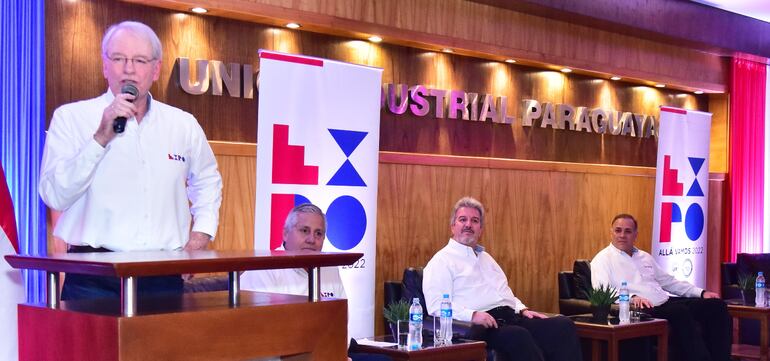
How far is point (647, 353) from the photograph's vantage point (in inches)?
246

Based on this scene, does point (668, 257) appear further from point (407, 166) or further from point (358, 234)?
point (358, 234)

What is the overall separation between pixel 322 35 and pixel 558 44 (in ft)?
7.01

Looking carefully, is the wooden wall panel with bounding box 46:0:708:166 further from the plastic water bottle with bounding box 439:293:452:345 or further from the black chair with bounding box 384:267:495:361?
the plastic water bottle with bounding box 439:293:452:345

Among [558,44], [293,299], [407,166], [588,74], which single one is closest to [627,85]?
[588,74]

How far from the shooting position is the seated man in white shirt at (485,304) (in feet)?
16.7

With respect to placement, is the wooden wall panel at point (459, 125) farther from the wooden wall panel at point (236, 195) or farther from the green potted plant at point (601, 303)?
the green potted plant at point (601, 303)

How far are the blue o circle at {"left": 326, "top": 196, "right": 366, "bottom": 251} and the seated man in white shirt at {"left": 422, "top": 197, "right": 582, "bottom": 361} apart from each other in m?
0.47

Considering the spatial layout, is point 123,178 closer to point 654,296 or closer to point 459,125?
point 459,125

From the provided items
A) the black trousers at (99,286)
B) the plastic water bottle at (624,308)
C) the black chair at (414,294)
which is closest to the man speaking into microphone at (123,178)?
the black trousers at (99,286)

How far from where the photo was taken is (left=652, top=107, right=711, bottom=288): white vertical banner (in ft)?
25.1

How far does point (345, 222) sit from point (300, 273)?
987mm

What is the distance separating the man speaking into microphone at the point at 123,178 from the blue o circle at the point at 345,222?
228 cm

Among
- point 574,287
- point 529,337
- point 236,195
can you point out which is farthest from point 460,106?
point 529,337

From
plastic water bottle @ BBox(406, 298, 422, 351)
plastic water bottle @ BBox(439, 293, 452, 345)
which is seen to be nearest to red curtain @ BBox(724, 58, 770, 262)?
plastic water bottle @ BBox(439, 293, 452, 345)
